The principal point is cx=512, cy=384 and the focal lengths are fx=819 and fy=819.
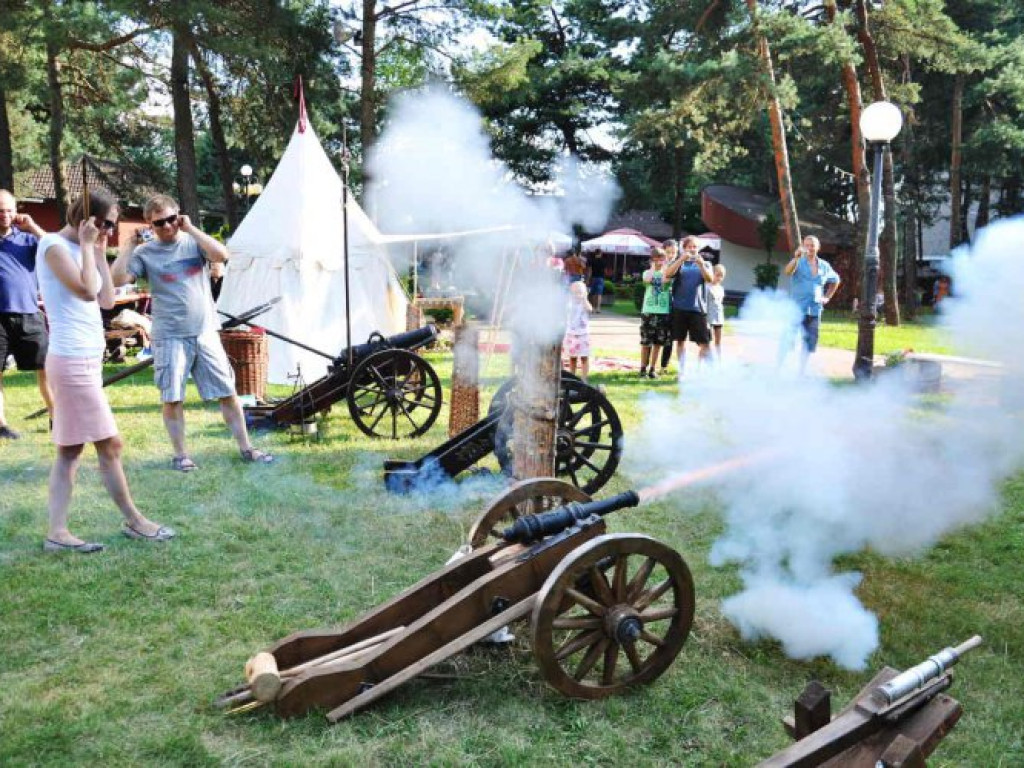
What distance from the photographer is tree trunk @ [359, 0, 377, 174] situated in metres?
11.5

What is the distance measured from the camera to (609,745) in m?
2.46

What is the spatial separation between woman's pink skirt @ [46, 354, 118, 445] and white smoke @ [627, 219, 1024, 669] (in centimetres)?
284

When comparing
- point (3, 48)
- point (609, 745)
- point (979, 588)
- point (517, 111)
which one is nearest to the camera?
point (609, 745)

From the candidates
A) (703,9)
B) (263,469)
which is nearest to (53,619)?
(263,469)

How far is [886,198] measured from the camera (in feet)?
59.1

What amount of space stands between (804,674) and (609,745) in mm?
876

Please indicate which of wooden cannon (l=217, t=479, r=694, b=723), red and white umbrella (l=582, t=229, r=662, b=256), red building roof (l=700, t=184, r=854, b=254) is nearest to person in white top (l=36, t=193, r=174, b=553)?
wooden cannon (l=217, t=479, r=694, b=723)

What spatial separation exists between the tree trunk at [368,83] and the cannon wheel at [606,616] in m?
9.69

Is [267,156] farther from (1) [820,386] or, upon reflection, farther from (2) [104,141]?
(1) [820,386]

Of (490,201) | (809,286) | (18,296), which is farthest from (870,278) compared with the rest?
(18,296)

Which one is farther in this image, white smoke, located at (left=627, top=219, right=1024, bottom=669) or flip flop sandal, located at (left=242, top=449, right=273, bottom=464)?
flip flop sandal, located at (left=242, top=449, right=273, bottom=464)

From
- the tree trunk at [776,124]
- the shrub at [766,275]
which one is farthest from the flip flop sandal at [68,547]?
the shrub at [766,275]

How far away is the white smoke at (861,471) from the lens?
316cm

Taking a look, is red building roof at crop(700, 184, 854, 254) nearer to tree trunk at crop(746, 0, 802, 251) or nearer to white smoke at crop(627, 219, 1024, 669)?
tree trunk at crop(746, 0, 802, 251)
